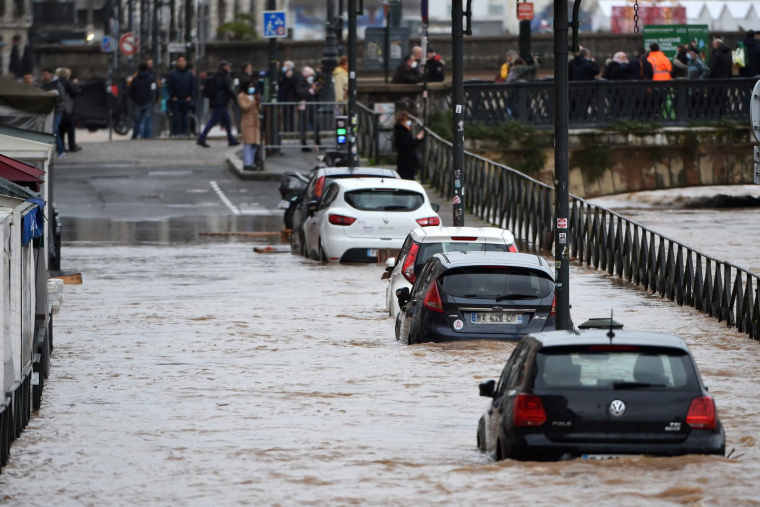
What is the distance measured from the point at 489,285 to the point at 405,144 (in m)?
19.7

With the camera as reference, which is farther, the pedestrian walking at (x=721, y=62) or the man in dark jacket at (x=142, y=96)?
the man in dark jacket at (x=142, y=96)

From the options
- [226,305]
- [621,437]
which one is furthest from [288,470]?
[226,305]

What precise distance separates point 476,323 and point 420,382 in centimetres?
109

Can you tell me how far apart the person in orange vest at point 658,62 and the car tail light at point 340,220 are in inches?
642

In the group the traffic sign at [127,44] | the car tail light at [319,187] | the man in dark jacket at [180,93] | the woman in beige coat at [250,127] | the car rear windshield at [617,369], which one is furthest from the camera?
the traffic sign at [127,44]

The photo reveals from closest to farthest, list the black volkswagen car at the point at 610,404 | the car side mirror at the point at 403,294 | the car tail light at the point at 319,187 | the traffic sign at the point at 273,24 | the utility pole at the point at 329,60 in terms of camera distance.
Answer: the black volkswagen car at the point at 610,404, the car side mirror at the point at 403,294, the car tail light at the point at 319,187, the traffic sign at the point at 273,24, the utility pole at the point at 329,60

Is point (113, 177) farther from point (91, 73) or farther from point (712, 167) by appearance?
point (91, 73)

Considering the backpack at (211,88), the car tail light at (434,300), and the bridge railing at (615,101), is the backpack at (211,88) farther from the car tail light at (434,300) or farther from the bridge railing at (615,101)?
the car tail light at (434,300)

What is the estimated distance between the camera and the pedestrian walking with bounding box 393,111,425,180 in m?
36.1

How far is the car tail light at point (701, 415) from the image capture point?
416 inches

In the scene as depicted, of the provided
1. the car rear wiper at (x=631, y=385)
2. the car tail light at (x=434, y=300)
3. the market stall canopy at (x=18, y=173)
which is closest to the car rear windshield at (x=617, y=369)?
the car rear wiper at (x=631, y=385)

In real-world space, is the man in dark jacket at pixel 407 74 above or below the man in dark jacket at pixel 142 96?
above

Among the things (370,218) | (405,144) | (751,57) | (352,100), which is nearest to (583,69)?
(751,57)

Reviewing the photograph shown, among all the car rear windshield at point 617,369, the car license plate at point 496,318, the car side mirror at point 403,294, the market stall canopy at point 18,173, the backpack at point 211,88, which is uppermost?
the market stall canopy at point 18,173
